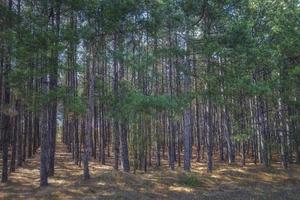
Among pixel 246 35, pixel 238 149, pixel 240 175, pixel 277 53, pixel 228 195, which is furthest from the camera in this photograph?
pixel 238 149

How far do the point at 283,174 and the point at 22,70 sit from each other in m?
16.4

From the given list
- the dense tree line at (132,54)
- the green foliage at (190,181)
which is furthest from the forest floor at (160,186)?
the dense tree line at (132,54)

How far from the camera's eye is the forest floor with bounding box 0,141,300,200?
1580 centimetres

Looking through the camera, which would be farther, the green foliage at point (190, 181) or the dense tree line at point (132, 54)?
the green foliage at point (190, 181)

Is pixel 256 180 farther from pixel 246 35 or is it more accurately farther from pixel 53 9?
pixel 53 9

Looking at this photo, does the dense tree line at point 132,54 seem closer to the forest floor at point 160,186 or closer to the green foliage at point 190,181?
the forest floor at point 160,186

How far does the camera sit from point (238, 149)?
1693 inches

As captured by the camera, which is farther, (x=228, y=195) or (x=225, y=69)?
(x=225, y=69)

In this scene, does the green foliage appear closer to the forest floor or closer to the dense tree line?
the forest floor

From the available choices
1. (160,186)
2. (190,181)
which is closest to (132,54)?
(160,186)

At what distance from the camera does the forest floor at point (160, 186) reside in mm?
15797

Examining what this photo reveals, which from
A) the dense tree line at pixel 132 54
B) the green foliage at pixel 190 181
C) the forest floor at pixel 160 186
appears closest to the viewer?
the forest floor at pixel 160 186

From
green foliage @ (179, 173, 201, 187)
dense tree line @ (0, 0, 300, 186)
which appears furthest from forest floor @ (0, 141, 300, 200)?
dense tree line @ (0, 0, 300, 186)

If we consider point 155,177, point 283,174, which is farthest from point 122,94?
point 283,174
